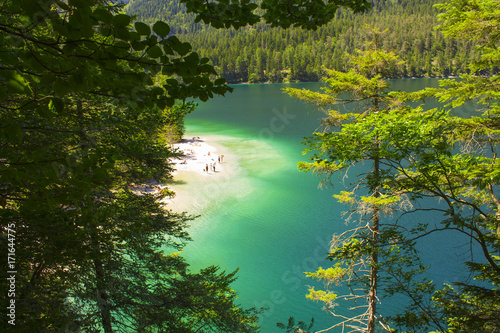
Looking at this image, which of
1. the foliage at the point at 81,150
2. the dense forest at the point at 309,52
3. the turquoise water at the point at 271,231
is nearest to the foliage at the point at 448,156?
the foliage at the point at 81,150

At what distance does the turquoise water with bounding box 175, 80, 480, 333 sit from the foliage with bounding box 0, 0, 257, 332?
5833mm

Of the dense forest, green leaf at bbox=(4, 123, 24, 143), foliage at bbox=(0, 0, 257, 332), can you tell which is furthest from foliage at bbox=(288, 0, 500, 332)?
the dense forest

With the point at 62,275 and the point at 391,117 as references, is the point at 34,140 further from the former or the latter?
the point at 391,117

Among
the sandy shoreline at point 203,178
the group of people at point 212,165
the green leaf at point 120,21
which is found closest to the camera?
the green leaf at point 120,21

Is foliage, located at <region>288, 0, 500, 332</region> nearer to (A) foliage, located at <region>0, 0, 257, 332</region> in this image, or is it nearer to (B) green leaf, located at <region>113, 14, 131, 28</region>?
(A) foliage, located at <region>0, 0, 257, 332</region>

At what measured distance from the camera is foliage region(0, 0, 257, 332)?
114 centimetres

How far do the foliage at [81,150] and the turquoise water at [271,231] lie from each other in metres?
5.83

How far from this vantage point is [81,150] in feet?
7.93

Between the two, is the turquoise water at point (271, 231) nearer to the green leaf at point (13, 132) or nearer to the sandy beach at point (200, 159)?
the sandy beach at point (200, 159)

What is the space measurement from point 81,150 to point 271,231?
16.2 metres

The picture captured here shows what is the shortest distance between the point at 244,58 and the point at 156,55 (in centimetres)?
11552

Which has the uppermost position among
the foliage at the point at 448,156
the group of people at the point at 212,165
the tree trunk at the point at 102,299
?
the foliage at the point at 448,156

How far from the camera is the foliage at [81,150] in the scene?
1137mm

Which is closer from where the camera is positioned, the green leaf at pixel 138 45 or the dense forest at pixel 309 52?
the green leaf at pixel 138 45
